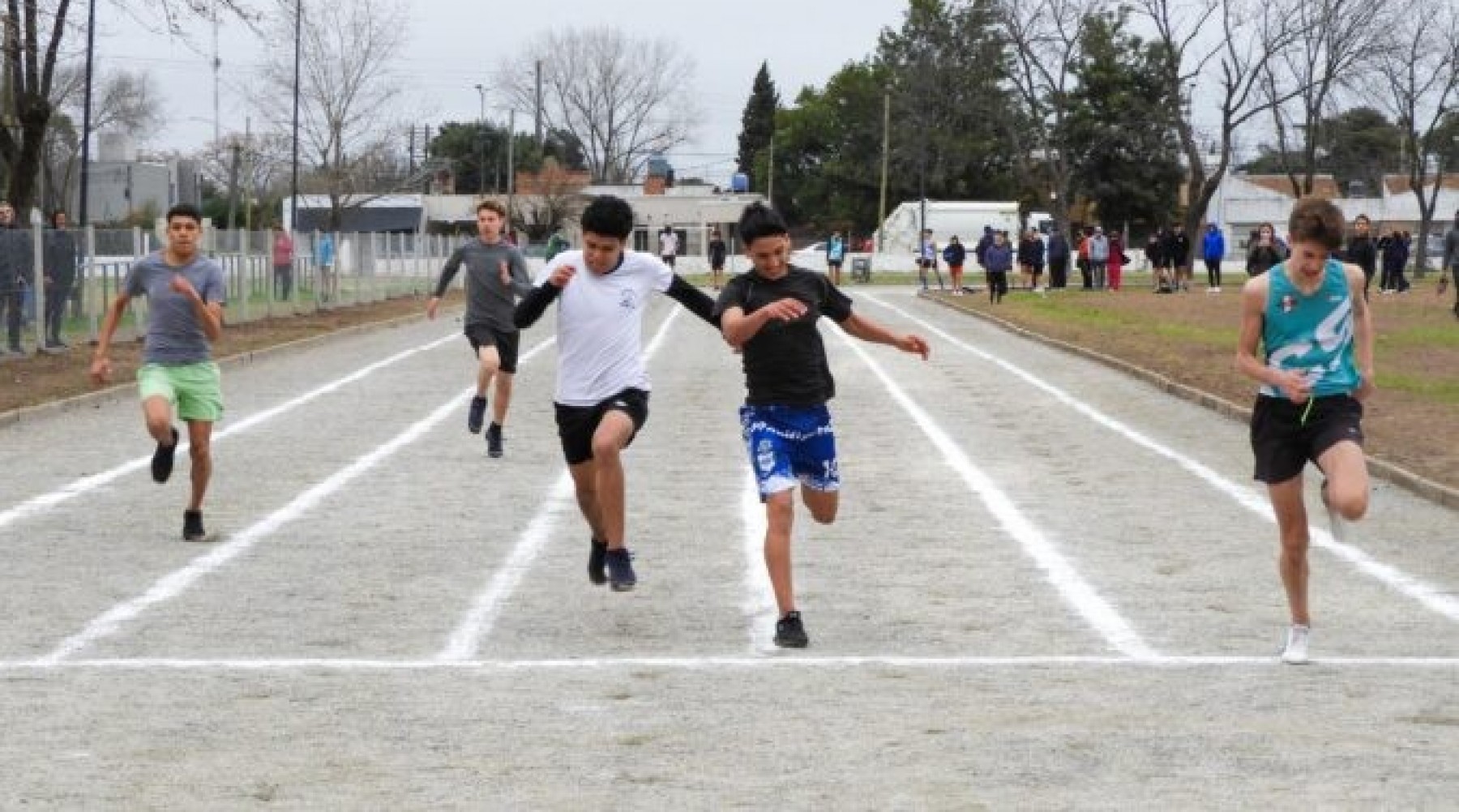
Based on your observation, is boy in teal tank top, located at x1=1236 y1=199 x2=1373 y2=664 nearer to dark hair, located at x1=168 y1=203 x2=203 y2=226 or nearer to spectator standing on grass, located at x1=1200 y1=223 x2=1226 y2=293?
dark hair, located at x1=168 y1=203 x2=203 y2=226

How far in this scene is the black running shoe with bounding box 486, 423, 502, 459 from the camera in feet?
54.4

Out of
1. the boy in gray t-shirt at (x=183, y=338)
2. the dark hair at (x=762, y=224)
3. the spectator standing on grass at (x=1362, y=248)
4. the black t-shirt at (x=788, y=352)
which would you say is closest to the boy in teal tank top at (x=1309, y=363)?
the black t-shirt at (x=788, y=352)

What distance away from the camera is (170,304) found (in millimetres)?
12031

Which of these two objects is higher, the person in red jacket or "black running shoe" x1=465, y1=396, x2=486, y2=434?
the person in red jacket

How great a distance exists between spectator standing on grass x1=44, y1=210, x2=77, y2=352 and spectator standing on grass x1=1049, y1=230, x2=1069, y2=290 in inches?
1369

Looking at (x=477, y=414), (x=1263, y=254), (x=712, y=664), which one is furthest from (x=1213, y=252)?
(x=712, y=664)

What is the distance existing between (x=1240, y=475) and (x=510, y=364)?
16.9 ft

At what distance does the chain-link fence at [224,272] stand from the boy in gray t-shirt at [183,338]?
8.74m

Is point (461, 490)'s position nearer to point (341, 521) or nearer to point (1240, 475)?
point (341, 521)

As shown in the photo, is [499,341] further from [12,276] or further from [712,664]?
[12,276]

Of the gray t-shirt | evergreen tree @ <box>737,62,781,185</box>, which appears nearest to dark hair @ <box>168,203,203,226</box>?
the gray t-shirt

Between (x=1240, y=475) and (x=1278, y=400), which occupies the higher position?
(x=1278, y=400)

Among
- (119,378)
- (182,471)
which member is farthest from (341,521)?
(119,378)

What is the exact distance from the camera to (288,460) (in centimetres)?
1639
